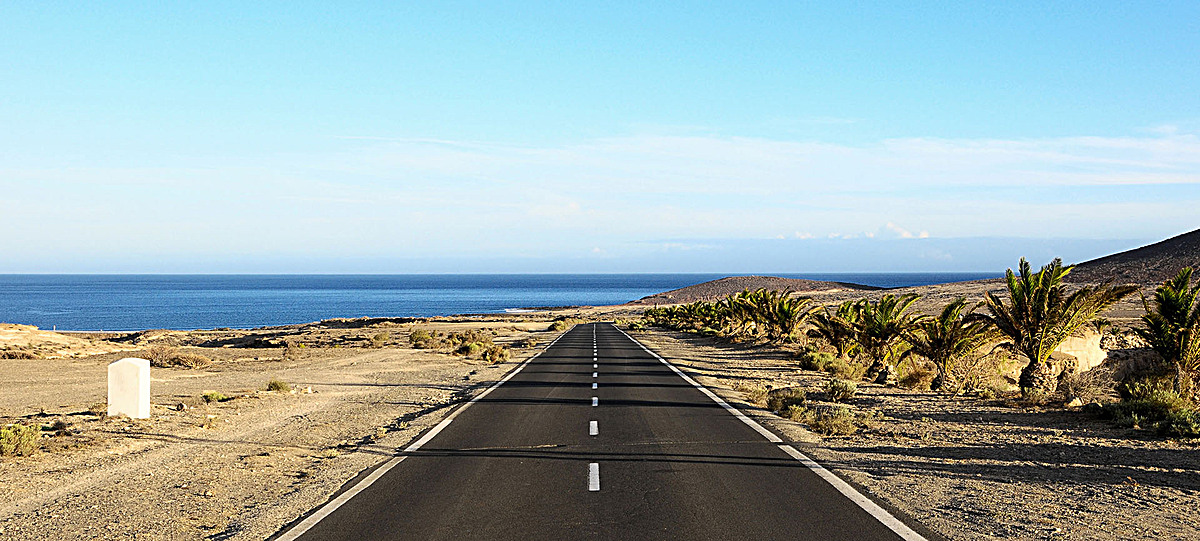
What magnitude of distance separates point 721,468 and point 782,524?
9.81 feet

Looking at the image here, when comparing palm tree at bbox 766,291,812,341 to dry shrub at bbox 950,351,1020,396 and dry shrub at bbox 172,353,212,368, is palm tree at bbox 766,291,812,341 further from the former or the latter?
dry shrub at bbox 172,353,212,368

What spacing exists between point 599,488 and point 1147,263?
105899mm

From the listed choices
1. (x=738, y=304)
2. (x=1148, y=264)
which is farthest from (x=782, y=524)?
(x=1148, y=264)

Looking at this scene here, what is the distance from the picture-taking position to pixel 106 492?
972cm

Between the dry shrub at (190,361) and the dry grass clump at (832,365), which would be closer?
the dry grass clump at (832,365)

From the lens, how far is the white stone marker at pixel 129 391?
49.6ft

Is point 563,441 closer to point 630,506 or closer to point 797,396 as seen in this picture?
point 630,506

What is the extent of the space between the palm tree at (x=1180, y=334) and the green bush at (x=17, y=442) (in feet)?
65.3

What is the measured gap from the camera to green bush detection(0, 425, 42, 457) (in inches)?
458

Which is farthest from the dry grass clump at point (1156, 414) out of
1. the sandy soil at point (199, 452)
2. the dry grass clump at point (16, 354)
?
the dry grass clump at point (16, 354)

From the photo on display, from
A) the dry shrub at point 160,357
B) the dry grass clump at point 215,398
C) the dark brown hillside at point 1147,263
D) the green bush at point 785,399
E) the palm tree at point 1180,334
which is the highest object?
the dark brown hillside at point 1147,263

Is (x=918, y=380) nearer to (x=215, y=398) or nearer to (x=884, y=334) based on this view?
(x=884, y=334)

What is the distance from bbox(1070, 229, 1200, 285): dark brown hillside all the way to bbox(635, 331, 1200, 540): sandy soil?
81568 mm

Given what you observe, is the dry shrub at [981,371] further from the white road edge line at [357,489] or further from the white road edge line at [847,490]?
the white road edge line at [357,489]
